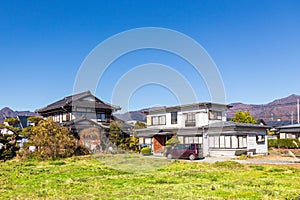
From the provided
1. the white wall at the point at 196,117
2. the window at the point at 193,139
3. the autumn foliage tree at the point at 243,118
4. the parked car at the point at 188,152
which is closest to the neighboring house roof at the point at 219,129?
the window at the point at 193,139

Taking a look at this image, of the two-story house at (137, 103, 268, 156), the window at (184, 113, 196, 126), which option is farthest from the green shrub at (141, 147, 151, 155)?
the window at (184, 113, 196, 126)

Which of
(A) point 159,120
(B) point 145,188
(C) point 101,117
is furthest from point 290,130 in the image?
(B) point 145,188

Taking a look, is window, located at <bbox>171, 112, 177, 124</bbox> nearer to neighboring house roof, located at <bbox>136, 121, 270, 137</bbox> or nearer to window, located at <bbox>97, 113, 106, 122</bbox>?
neighboring house roof, located at <bbox>136, 121, 270, 137</bbox>

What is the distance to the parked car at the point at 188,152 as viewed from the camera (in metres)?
21.6

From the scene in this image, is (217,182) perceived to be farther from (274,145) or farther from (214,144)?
(274,145)

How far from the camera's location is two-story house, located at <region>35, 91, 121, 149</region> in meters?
26.0

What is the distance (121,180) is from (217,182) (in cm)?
341

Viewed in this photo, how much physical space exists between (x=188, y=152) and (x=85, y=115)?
42.8 ft

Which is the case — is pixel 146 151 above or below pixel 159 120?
below

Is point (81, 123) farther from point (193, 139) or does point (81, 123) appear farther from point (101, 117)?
point (193, 139)

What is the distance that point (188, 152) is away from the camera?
21750 millimetres

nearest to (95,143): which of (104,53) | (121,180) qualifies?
(104,53)

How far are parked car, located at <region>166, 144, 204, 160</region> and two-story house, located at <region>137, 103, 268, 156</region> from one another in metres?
3.01

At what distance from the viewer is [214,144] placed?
24.8 meters
